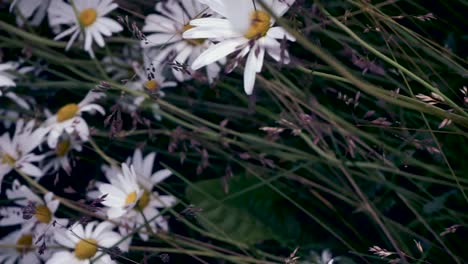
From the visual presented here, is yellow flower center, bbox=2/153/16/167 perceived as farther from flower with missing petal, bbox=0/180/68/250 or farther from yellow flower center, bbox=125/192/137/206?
yellow flower center, bbox=125/192/137/206

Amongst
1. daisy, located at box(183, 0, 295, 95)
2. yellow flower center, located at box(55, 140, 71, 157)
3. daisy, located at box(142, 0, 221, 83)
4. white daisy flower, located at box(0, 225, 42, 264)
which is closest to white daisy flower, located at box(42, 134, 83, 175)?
yellow flower center, located at box(55, 140, 71, 157)

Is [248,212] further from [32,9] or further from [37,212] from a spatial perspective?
[32,9]

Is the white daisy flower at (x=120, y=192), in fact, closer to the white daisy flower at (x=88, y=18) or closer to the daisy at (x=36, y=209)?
the daisy at (x=36, y=209)

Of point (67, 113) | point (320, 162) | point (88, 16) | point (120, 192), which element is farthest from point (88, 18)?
point (320, 162)

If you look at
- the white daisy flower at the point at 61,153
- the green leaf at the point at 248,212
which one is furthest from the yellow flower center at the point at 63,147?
the green leaf at the point at 248,212

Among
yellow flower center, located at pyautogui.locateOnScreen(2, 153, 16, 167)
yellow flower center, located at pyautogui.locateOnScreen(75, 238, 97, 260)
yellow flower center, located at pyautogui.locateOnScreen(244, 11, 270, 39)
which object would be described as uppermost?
yellow flower center, located at pyautogui.locateOnScreen(244, 11, 270, 39)

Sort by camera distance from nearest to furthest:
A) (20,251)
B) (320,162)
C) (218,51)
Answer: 1. (218,51)
2. (320,162)
3. (20,251)

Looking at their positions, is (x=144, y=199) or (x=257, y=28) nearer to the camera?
(x=257, y=28)
